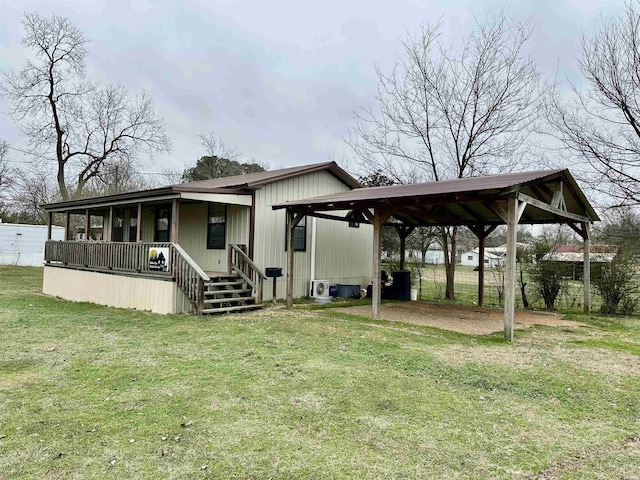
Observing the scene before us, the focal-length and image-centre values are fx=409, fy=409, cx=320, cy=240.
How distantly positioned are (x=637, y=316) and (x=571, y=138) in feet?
16.6

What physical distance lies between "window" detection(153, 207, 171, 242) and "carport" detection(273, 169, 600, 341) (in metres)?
4.72

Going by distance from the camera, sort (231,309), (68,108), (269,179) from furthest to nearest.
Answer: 1. (68,108)
2. (269,179)
3. (231,309)

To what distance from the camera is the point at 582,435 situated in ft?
10.6

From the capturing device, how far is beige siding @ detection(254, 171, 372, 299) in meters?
11.0

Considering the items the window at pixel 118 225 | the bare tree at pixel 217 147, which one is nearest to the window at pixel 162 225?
the window at pixel 118 225

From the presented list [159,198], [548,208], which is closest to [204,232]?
[159,198]

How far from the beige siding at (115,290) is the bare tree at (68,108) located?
46.7 feet

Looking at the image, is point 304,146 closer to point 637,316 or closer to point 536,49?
point 536,49

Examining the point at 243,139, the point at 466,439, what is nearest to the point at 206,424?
the point at 466,439

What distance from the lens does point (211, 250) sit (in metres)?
11.5

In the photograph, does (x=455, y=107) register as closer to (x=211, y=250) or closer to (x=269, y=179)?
(x=269, y=179)

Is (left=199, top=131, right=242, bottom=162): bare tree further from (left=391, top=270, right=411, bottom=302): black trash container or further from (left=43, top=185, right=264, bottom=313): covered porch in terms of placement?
(left=391, top=270, right=411, bottom=302): black trash container

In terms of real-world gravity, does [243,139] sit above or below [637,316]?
above

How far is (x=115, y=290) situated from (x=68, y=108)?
820 inches
